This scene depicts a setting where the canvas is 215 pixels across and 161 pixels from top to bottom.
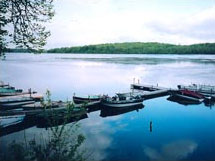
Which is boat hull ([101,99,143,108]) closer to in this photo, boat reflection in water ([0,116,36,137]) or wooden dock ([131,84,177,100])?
wooden dock ([131,84,177,100])

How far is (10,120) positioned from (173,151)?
17.2m

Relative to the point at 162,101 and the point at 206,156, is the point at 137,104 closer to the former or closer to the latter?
the point at 162,101

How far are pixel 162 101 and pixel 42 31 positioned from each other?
116ft

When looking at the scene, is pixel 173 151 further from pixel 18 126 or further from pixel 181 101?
pixel 181 101

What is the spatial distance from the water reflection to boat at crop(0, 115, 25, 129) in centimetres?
1442

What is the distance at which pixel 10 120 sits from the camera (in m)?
28.1

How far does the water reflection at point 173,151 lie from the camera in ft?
71.0

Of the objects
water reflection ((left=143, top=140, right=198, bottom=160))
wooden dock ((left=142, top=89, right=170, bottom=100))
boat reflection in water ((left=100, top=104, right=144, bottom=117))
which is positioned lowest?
water reflection ((left=143, top=140, right=198, bottom=160))

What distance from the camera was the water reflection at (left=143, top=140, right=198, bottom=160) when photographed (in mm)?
21641

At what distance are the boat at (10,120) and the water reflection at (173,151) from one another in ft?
47.3

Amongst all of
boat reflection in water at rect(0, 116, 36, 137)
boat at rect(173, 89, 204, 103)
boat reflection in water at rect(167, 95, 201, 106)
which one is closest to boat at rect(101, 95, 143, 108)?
boat reflection in water at rect(167, 95, 201, 106)

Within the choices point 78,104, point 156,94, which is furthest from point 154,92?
point 78,104

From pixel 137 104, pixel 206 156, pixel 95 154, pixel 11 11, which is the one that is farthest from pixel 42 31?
pixel 137 104

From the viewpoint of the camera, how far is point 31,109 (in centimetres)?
3219
